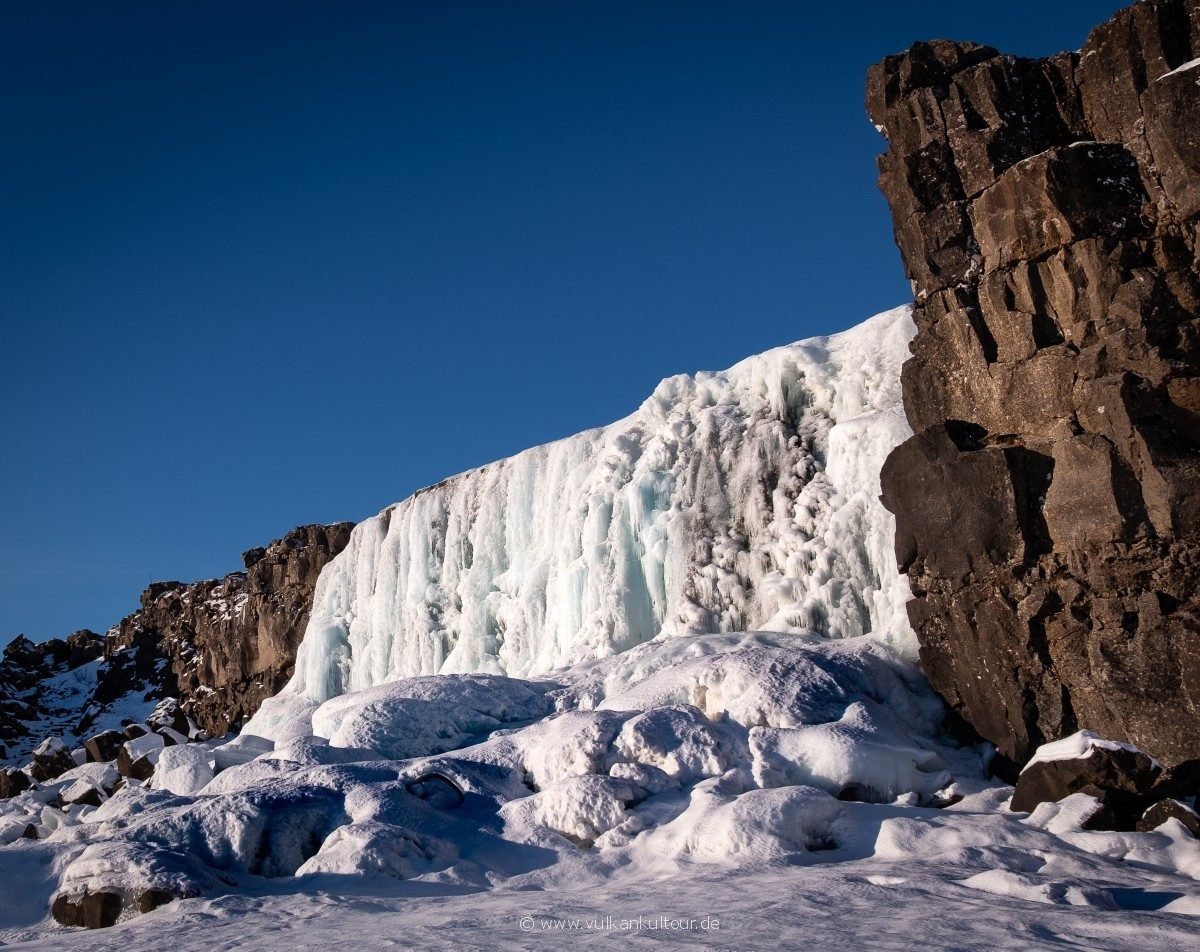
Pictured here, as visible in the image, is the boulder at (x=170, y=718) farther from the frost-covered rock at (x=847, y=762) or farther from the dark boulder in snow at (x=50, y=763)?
the frost-covered rock at (x=847, y=762)

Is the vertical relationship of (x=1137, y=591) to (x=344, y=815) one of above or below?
above

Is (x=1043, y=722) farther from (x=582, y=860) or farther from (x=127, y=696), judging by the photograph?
(x=127, y=696)

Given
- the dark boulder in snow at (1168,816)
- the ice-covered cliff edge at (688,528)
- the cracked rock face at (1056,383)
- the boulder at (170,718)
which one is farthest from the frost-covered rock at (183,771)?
the boulder at (170,718)

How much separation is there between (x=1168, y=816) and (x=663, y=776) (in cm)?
603

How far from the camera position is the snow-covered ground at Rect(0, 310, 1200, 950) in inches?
418

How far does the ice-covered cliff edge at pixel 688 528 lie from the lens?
73.2 ft

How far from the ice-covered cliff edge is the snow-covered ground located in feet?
0.24

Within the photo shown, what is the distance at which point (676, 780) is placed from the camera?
15.8m

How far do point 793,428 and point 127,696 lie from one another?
4940cm

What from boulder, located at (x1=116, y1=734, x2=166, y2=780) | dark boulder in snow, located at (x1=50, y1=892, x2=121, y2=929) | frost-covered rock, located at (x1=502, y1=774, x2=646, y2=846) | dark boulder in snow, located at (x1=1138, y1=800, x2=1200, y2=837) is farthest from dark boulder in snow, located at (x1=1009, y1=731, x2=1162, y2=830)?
boulder, located at (x1=116, y1=734, x2=166, y2=780)

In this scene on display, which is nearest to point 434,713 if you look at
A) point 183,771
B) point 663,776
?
point 183,771

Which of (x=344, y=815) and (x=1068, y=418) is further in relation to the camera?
(x=1068, y=418)

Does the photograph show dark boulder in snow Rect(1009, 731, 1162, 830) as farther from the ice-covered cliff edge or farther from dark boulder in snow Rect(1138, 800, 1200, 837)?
the ice-covered cliff edge

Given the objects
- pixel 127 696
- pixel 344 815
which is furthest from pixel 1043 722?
pixel 127 696
